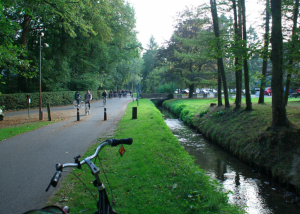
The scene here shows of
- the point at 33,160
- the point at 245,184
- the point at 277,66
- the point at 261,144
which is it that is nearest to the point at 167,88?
the point at 277,66

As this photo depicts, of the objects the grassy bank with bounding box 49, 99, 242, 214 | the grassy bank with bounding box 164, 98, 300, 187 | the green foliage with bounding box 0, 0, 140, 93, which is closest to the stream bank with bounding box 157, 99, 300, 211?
the grassy bank with bounding box 164, 98, 300, 187

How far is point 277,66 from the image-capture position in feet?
30.6

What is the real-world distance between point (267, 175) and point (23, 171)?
7873mm

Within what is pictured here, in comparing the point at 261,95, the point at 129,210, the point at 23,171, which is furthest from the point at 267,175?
the point at 261,95

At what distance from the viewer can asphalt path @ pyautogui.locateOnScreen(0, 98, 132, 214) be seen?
4532 millimetres

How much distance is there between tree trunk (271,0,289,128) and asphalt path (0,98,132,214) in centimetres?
767

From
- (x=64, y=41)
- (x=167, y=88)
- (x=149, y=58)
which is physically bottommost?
(x=167, y=88)

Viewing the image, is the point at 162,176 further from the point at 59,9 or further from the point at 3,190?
the point at 59,9

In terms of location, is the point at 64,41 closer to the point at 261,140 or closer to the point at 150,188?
Result: the point at 261,140

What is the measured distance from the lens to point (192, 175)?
611 centimetres

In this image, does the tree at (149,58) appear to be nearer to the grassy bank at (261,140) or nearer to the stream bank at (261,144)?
the grassy bank at (261,140)

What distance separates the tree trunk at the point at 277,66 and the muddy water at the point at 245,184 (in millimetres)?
2428

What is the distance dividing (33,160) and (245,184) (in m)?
6.76

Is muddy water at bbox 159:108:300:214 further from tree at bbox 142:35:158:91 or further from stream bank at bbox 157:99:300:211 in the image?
tree at bbox 142:35:158:91
